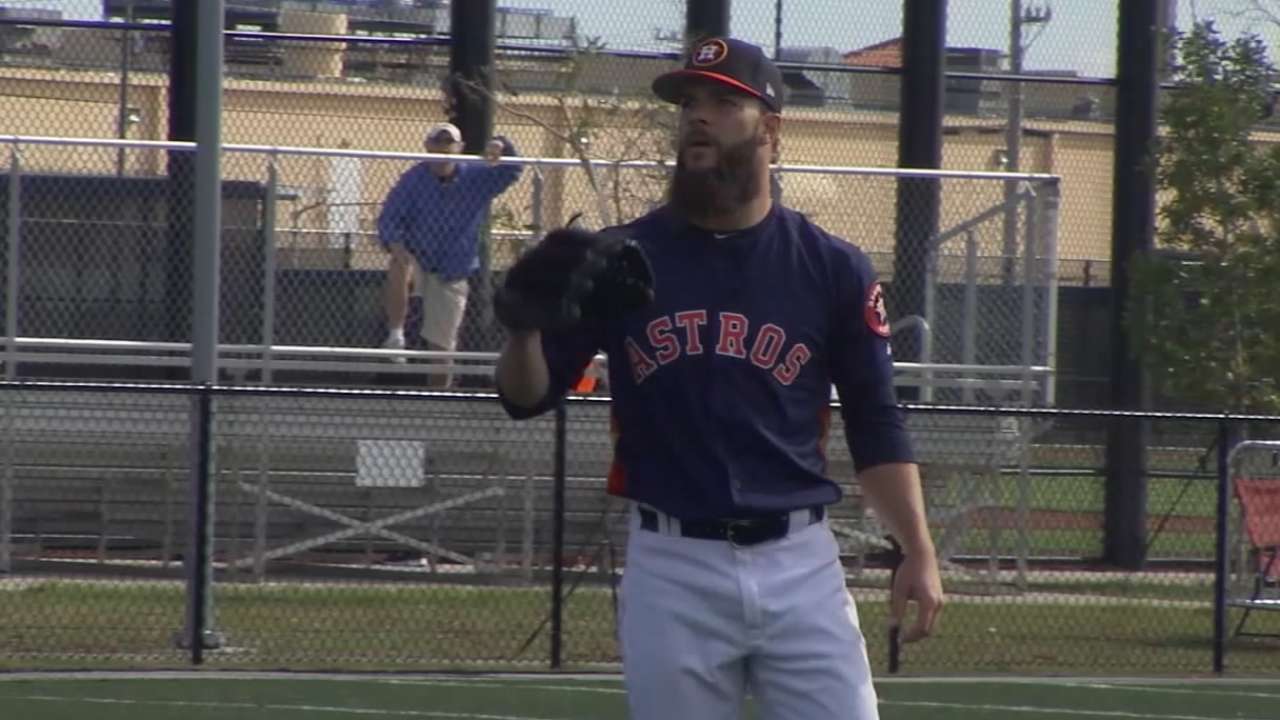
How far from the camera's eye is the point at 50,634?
10797 mm

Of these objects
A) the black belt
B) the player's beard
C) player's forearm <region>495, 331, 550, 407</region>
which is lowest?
the black belt

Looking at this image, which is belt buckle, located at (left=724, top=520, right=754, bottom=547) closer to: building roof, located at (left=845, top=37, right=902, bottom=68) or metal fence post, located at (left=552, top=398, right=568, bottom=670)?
metal fence post, located at (left=552, top=398, right=568, bottom=670)

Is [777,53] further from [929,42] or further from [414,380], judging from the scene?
[414,380]

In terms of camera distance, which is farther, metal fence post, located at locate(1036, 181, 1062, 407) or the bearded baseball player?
metal fence post, located at locate(1036, 181, 1062, 407)

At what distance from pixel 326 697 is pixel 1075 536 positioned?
550cm

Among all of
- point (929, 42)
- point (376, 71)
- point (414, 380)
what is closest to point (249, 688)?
point (414, 380)

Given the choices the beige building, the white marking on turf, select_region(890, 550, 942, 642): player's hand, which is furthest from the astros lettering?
the beige building

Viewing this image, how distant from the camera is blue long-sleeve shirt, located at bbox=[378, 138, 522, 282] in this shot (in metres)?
12.7

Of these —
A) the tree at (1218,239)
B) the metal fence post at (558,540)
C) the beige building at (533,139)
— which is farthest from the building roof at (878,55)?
the metal fence post at (558,540)

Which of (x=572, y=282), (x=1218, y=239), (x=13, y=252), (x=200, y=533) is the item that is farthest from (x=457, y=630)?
(x=572, y=282)

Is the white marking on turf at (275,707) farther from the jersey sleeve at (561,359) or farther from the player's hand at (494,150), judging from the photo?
the jersey sleeve at (561,359)

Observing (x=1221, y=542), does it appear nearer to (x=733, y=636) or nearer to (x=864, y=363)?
(x=864, y=363)

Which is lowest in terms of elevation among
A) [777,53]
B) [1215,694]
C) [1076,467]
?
[1215,694]

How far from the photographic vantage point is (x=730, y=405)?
170 inches
